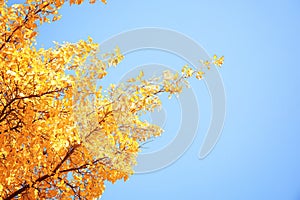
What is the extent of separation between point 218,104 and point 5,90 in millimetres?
4083

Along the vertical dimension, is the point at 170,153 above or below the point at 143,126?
above

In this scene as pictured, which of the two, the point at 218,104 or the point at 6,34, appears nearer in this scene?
the point at 6,34

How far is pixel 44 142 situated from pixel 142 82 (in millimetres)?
432

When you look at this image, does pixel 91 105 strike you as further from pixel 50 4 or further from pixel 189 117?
pixel 189 117

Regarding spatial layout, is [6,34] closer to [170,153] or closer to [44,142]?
[44,142]

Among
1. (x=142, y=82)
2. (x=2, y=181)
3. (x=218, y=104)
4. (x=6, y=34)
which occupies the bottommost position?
(x=2, y=181)

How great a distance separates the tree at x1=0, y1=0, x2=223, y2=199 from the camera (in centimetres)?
125

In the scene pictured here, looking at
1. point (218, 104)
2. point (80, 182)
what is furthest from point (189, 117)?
point (80, 182)

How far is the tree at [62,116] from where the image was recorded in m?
1.25

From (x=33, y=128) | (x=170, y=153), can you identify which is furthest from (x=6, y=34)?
(x=170, y=153)

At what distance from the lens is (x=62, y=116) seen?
130cm

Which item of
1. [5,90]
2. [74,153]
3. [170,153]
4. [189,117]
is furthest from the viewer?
[189,117]

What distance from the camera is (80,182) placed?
1520mm

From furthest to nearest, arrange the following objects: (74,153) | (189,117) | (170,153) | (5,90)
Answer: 1. (189,117)
2. (170,153)
3. (74,153)
4. (5,90)
